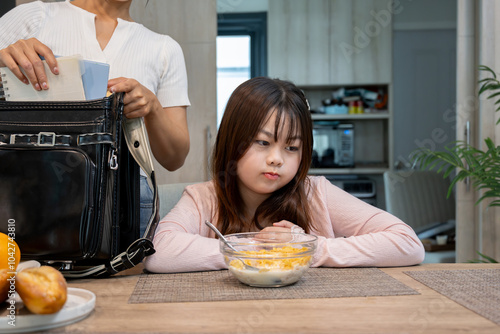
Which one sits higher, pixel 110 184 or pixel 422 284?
pixel 110 184

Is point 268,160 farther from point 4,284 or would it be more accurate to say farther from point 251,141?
point 4,284

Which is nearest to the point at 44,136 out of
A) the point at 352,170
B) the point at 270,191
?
the point at 270,191

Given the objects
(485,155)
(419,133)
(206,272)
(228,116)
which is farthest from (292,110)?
(419,133)

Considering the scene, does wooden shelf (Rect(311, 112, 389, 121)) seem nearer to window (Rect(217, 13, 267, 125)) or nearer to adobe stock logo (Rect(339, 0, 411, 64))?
adobe stock logo (Rect(339, 0, 411, 64))

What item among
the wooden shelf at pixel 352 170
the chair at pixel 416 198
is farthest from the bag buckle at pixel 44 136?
the wooden shelf at pixel 352 170

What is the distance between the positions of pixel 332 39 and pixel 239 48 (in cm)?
99

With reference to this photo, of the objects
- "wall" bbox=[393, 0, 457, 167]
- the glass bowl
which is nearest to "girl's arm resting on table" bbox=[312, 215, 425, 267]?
the glass bowl

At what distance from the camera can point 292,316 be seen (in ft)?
2.23

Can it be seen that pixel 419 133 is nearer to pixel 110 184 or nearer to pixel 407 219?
pixel 407 219

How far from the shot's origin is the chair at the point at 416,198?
3.01 meters

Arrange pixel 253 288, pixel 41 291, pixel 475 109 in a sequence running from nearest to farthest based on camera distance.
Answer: pixel 41 291 → pixel 253 288 → pixel 475 109

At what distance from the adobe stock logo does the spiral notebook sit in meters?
3.74

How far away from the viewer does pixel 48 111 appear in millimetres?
890

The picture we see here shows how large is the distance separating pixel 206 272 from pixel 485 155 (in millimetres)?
1614
